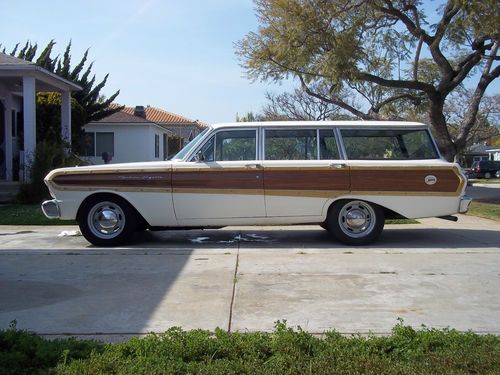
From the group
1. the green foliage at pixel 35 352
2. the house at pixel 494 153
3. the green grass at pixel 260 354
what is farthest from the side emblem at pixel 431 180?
the house at pixel 494 153

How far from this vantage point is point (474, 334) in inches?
165

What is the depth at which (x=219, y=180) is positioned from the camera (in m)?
8.36

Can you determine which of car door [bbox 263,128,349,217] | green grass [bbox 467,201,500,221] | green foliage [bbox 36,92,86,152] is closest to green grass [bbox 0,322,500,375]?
car door [bbox 263,128,349,217]

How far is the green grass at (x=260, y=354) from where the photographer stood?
11.7 feet

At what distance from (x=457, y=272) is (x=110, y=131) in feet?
84.0

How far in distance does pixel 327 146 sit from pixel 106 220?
368 centimetres

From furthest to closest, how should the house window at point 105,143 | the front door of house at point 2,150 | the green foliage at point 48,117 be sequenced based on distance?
the house window at point 105,143, the green foliage at point 48,117, the front door of house at point 2,150

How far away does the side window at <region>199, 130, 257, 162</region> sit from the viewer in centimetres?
855

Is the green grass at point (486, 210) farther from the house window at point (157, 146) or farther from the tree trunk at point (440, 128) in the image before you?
the house window at point (157, 146)

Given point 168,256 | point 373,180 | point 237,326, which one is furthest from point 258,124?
point 237,326

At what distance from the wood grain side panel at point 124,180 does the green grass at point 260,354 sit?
13.8 feet

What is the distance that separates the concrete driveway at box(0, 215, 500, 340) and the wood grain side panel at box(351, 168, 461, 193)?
0.92m

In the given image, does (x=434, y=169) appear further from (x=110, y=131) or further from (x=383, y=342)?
(x=110, y=131)

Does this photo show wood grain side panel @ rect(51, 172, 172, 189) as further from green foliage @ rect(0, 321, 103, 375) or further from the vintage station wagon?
green foliage @ rect(0, 321, 103, 375)
